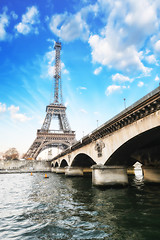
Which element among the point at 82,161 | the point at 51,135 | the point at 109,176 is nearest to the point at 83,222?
the point at 109,176

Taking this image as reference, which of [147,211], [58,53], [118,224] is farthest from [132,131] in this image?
[58,53]

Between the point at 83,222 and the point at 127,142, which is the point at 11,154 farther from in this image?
the point at 83,222

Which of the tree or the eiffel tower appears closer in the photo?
the eiffel tower

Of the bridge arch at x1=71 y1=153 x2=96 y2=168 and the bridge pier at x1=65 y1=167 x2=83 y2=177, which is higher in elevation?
the bridge arch at x1=71 y1=153 x2=96 y2=168

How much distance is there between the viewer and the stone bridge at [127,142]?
11.8m

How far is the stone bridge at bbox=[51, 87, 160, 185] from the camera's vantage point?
38.8 ft

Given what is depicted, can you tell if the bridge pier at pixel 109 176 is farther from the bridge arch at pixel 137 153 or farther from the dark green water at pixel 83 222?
the dark green water at pixel 83 222

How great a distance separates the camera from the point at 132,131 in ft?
44.9

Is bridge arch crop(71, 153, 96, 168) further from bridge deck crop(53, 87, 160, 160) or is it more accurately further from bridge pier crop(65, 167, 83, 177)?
bridge deck crop(53, 87, 160, 160)

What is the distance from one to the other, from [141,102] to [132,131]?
2.76 metres

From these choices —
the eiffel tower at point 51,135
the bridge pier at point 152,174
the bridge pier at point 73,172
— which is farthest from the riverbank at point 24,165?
the bridge pier at point 152,174

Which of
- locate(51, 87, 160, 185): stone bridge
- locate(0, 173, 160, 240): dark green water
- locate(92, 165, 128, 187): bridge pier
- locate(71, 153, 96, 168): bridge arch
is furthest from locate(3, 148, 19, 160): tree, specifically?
locate(0, 173, 160, 240): dark green water

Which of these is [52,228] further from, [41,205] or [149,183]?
[149,183]

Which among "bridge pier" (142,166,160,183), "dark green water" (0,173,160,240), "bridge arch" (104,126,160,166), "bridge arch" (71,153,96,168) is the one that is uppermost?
"bridge arch" (104,126,160,166)
